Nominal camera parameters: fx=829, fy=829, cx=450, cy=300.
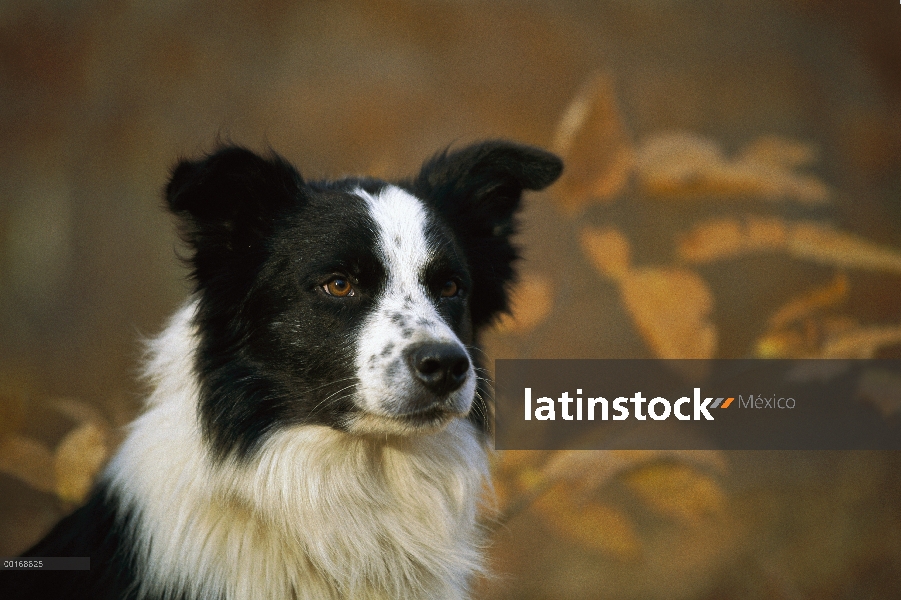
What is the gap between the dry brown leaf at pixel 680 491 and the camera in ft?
18.9

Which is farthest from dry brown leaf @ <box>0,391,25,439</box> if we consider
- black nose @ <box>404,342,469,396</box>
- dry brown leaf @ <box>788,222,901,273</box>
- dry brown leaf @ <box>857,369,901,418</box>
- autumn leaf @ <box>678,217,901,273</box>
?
dry brown leaf @ <box>857,369,901,418</box>

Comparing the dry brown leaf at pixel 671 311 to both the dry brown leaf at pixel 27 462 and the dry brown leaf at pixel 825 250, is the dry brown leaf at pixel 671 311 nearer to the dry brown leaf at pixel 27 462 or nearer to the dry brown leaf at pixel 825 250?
the dry brown leaf at pixel 825 250

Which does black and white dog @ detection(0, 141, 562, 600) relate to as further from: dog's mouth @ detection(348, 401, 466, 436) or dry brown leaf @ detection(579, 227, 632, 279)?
dry brown leaf @ detection(579, 227, 632, 279)

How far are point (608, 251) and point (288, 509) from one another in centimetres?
378

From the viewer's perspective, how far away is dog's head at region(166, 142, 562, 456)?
8.00 feet

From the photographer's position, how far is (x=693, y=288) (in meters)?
5.78

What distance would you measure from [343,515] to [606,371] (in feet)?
11.1

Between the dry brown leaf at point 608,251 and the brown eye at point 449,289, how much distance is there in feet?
10.4

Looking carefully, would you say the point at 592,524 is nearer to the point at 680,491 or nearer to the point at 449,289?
the point at 680,491

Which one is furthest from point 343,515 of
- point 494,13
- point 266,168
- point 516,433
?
point 494,13

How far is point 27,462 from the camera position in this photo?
5.38m

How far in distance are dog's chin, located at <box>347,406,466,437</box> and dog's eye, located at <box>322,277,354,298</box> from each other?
0.38m

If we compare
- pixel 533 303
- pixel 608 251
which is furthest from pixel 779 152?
pixel 533 303

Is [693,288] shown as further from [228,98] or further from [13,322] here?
[13,322]
